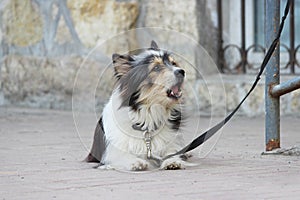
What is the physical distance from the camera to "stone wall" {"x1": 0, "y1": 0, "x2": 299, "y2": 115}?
28.4 feet

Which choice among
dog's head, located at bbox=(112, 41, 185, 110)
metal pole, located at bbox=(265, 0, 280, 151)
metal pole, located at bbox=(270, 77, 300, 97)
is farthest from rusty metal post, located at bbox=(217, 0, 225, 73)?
dog's head, located at bbox=(112, 41, 185, 110)

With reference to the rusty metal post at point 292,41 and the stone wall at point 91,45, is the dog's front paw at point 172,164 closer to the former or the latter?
the stone wall at point 91,45

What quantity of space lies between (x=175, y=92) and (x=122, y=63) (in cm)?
40

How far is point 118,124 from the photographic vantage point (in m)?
5.31

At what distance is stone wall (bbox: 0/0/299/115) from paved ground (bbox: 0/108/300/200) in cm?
125

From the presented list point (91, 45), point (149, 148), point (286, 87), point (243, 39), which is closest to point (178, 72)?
point (149, 148)

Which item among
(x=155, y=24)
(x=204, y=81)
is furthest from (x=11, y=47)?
(x=204, y=81)

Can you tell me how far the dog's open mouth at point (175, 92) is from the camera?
201 inches

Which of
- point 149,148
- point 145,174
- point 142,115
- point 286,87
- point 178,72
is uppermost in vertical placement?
point 178,72

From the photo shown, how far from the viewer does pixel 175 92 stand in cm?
513

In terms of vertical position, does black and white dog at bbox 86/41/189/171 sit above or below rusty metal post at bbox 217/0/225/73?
below

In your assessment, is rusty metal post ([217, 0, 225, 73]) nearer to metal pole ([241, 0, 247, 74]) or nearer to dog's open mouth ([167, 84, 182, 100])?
metal pole ([241, 0, 247, 74])

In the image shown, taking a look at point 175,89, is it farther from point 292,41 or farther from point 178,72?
point 292,41

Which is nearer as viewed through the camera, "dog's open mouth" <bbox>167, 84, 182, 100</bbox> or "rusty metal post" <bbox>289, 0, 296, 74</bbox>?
"dog's open mouth" <bbox>167, 84, 182, 100</bbox>
